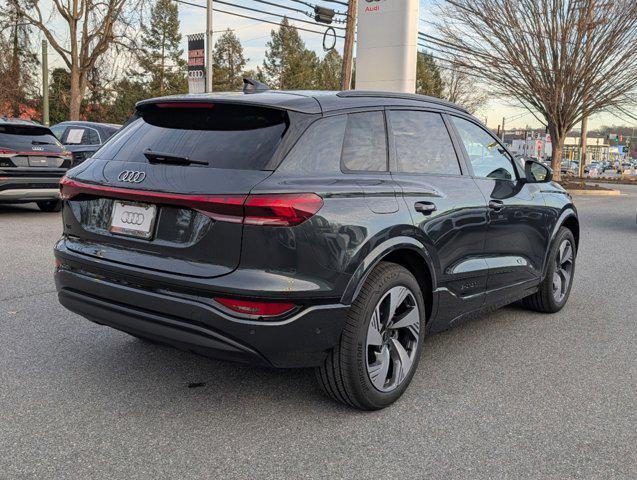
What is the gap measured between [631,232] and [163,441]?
11001 mm

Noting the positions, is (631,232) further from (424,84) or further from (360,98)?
(424,84)

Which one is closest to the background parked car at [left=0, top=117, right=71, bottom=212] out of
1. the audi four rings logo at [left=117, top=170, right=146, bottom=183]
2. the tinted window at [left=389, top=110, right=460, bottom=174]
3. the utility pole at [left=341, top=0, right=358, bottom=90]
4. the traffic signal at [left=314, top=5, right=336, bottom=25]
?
the audi four rings logo at [left=117, top=170, right=146, bottom=183]

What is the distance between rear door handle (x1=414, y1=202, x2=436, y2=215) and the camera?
11.7ft

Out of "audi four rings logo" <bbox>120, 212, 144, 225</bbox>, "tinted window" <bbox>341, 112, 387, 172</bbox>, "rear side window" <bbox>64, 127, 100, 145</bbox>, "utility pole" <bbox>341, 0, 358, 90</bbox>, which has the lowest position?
"audi four rings logo" <bbox>120, 212, 144, 225</bbox>

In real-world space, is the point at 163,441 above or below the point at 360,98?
below

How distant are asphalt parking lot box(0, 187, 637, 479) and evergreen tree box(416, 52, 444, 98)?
231 feet

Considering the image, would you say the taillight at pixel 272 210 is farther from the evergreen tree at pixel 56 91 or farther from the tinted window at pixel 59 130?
the evergreen tree at pixel 56 91

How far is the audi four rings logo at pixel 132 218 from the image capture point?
314cm

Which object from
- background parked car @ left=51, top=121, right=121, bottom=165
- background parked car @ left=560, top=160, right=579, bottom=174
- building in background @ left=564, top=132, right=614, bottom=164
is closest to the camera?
background parked car @ left=51, top=121, right=121, bottom=165

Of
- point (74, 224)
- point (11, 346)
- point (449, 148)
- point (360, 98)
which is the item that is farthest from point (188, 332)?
point (449, 148)

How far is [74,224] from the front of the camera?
3.50 meters

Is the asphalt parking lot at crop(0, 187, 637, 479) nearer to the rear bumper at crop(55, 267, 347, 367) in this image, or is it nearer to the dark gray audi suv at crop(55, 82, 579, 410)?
the dark gray audi suv at crop(55, 82, 579, 410)

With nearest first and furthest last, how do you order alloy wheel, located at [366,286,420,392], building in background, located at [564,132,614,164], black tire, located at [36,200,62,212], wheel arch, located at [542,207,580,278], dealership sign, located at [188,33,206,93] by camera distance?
alloy wheel, located at [366,286,420,392], wheel arch, located at [542,207,580,278], black tire, located at [36,200,62,212], dealership sign, located at [188,33,206,93], building in background, located at [564,132,614,164]

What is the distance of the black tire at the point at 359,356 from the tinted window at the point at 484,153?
139cm
